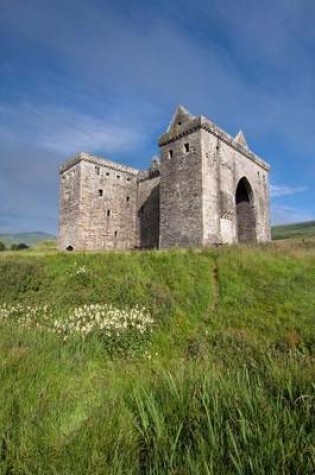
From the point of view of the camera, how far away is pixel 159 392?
138 inches

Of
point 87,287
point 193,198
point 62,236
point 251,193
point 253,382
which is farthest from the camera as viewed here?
point 62,236

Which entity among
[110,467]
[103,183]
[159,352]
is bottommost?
[159,352]

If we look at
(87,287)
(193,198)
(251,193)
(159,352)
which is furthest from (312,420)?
(251,193)

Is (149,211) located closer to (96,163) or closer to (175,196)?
(96,163)

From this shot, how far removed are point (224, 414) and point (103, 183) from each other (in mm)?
32851

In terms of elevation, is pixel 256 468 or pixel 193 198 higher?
A: pixel 193 198

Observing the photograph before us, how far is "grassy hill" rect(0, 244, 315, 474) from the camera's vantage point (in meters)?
2.57

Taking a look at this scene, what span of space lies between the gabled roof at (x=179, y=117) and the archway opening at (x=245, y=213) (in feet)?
25.5

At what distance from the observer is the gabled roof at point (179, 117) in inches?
1076

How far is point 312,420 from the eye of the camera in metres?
2.63

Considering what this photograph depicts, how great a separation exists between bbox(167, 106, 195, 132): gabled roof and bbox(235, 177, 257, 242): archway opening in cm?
777

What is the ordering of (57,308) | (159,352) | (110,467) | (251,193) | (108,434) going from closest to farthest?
(110,467), (108,434), (159,352), (57,308), (251,193)

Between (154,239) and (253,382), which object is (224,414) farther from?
(154,239)

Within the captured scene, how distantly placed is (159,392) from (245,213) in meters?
29.8
